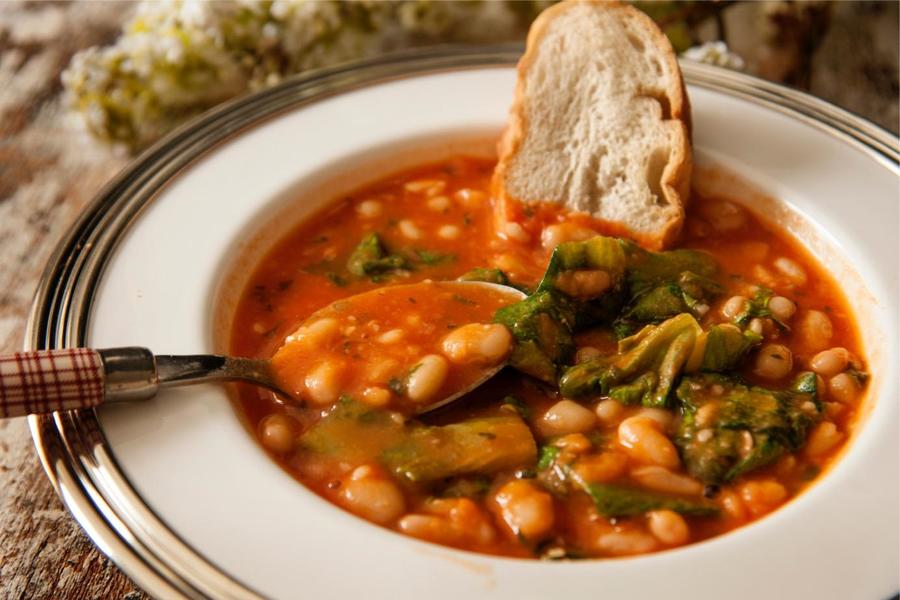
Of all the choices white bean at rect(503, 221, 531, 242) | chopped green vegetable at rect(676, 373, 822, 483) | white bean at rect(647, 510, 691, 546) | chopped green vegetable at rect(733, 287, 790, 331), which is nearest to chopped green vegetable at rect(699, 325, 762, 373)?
chopped green vegetable at rect(676, 373, 822, 483)

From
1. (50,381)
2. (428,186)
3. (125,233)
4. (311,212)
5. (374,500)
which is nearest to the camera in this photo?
(50,381)

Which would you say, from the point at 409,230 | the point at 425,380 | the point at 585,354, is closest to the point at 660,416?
the point at 585,354

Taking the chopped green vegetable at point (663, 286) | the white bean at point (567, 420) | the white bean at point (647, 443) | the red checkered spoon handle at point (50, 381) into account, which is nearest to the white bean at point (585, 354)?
the chopped green vegetable at point (663, 286)

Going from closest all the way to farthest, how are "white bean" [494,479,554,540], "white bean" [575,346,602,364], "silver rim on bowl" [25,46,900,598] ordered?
"silver rim on bowl" [25,46,900,598] → "white bean" [494,479,554,540] → "white bean" [575,346,602,364]

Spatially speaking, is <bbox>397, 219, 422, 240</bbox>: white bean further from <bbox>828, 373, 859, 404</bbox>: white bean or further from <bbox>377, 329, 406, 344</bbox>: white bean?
<bbox>828, 373, 859, 404</bbox>: white bean

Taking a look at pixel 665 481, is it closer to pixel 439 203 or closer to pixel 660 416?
pixel 660 416

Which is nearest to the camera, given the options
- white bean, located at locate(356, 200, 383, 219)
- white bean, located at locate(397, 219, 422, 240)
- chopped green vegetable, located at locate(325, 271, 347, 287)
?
chopped green vegetable, located at locate(325, 271, 347, 287)
